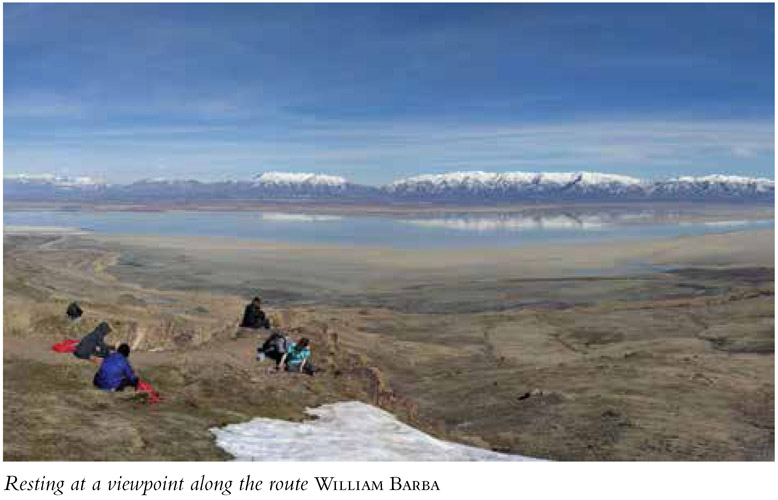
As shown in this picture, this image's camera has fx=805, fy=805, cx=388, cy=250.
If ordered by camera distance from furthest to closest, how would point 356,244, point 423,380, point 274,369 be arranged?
point 356,244 → point 423,380 → point 274,369

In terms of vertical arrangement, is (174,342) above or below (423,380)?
above

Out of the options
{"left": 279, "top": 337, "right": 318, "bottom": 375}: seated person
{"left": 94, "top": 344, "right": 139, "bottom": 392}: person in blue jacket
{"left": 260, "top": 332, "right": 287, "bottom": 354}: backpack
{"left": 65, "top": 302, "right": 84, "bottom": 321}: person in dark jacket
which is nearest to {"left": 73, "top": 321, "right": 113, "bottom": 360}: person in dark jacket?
{"left": 94, "top": 344, "right": 139, "bottom": 392}: person in blue jacket

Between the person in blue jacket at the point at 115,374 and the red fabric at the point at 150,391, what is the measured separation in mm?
228

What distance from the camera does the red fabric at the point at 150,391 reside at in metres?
20.2

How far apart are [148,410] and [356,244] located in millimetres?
156290

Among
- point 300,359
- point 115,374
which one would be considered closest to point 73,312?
point 300,359

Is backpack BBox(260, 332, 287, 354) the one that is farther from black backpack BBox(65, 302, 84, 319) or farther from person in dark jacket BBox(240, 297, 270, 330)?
black backpack BBox(65, 302, 84, 319)

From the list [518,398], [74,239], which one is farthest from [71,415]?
[74,239]

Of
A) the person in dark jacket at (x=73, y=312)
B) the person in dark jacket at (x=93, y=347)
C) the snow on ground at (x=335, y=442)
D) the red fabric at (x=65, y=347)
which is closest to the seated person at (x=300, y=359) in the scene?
the snow on ground at (x=335, y=442)

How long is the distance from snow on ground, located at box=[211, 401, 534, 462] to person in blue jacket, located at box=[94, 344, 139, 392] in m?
3.72

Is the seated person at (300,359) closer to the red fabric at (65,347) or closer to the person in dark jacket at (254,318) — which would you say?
the red fabric at (65,347)
